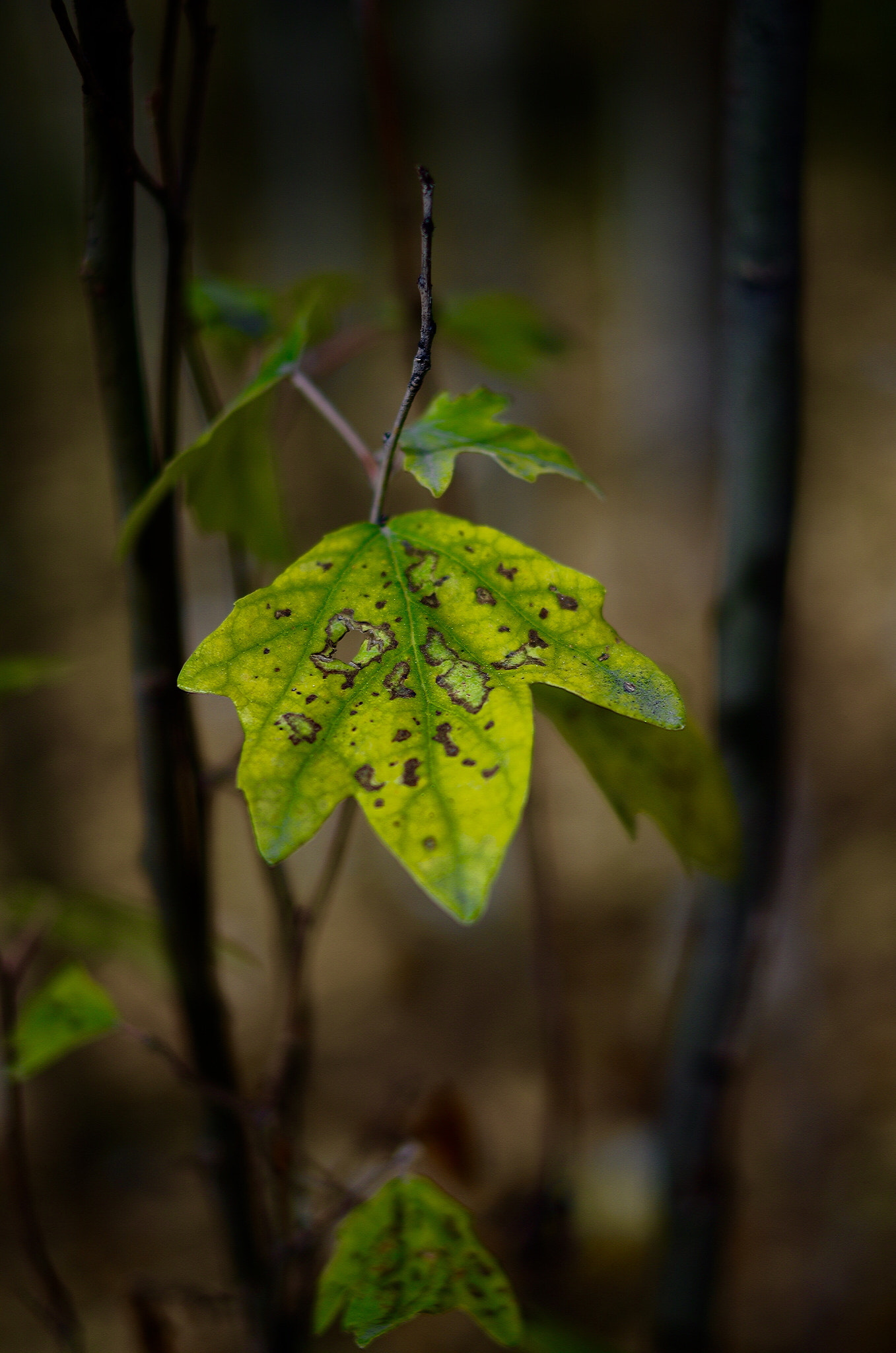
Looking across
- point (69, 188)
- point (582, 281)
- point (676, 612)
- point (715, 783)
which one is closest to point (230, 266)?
point (69, 188)

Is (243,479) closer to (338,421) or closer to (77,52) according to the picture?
(338,421)

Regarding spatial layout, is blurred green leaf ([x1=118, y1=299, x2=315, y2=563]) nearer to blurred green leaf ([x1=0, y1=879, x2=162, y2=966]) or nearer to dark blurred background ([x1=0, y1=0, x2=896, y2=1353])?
blurred green leaf ([x1=0, y1=879, x2=162, y2=966])

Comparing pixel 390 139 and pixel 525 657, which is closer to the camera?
pixel 525 657

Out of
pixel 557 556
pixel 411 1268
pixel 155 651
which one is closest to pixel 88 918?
pixel 155 651

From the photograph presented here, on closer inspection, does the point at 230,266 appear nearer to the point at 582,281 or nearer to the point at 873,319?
the point at 582,281

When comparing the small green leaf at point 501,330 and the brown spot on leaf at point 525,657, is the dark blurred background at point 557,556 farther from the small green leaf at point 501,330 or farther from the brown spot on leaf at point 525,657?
the brown spot on leaf at point 525,657

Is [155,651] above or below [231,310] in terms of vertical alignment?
below

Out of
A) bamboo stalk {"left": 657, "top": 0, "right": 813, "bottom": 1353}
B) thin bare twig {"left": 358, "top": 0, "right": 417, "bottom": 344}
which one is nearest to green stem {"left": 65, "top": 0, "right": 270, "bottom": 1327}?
thin bare twig {"left": 358, "top": 0, "right": 417, "bottom": 344}
